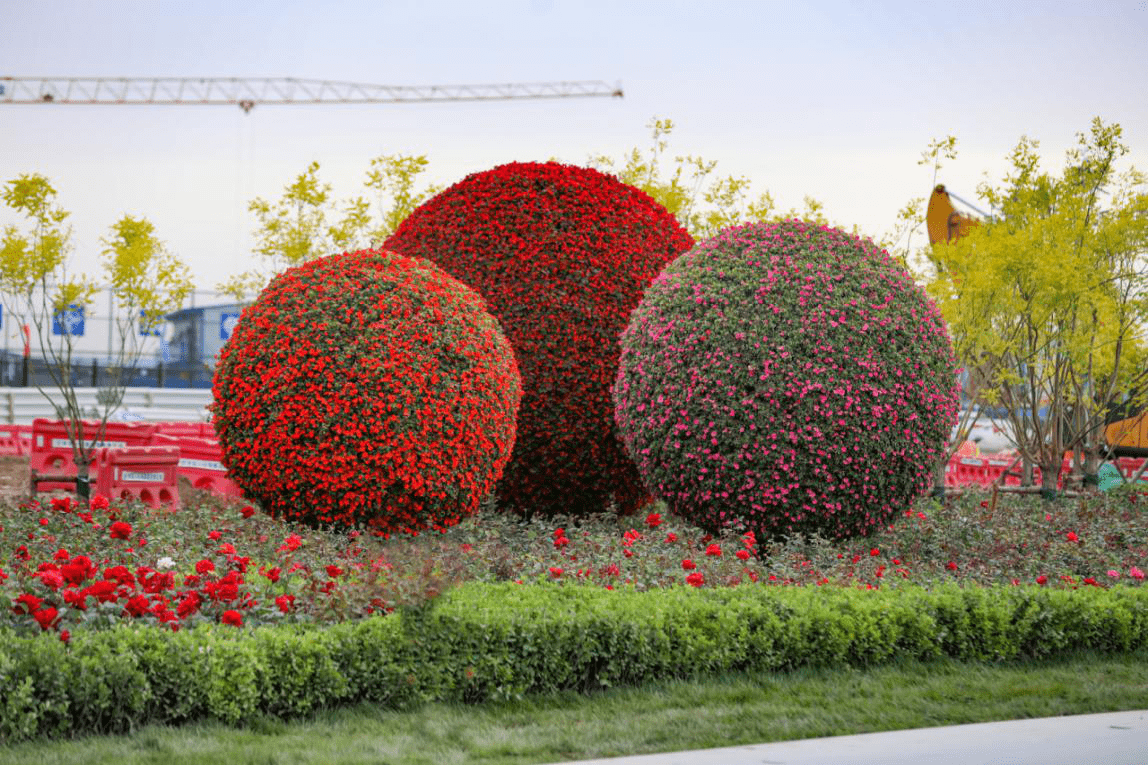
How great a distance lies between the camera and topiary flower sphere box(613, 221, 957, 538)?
26.0ft

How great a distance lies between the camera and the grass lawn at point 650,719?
4145mm

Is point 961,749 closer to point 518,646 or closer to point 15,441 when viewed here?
point 518,646

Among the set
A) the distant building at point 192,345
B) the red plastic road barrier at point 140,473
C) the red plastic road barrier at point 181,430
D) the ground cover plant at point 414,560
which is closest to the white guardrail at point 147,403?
the distant building at point 192,345

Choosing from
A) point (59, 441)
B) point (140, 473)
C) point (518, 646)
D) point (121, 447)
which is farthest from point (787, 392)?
point (59, 441)

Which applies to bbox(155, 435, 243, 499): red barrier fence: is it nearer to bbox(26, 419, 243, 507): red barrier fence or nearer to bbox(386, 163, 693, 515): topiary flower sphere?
bbox(26, 419, 243, 507): red barrier fence

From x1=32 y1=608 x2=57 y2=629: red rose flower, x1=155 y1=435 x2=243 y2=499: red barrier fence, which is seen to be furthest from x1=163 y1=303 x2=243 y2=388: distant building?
x1=32 y1=608 x2=57 y2=629: red rose flower

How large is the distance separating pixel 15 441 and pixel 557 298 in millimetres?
13700

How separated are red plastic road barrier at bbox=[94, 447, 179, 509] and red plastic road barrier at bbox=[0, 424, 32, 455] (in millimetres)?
8651

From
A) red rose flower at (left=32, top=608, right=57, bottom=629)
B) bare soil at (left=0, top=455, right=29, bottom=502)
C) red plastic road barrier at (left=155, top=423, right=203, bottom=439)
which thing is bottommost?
bare soil at (left=0, top=455, right=29, bottom=502)

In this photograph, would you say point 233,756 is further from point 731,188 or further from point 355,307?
point 731,188

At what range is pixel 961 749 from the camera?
14.8 ft

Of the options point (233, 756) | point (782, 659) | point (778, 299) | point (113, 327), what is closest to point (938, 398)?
point (778, 299)

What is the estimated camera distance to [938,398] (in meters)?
8.37

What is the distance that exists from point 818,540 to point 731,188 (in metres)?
10.8
